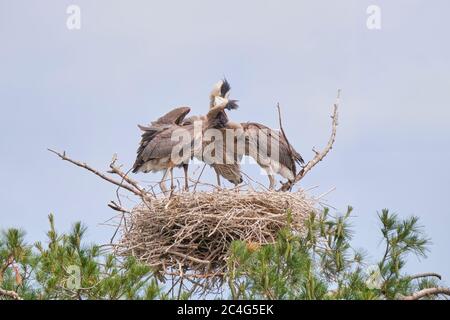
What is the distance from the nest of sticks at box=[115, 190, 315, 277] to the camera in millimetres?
9141

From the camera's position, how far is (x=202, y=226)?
30.3ft

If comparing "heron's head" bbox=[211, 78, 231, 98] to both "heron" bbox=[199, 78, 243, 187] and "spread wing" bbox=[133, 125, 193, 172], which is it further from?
"spread wing" bbox=[133, 125, 193, 172]

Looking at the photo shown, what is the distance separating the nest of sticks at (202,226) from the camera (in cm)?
914

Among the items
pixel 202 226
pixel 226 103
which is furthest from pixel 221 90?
pixel 202 226

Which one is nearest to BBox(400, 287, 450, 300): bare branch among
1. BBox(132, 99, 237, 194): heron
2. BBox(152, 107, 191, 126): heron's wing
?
BBox(132, 99, 237, 194): heron

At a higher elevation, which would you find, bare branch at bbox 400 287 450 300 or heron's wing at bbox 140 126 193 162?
heron's wing at bbox 140 126 193 162

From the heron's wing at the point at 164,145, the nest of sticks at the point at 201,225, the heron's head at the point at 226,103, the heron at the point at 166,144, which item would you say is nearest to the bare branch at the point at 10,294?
the nest of sticks at the point at 201,225

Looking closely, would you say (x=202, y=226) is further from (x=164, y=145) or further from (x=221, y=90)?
(x=221, y=90)

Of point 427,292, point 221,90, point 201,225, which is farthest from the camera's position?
point 221,90

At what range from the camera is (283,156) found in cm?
1120

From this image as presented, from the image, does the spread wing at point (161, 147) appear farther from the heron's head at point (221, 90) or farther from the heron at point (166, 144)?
the heron's head at point (221, 90)

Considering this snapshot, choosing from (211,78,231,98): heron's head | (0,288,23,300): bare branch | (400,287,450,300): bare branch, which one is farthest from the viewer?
(211,78,231,98): heron's head
